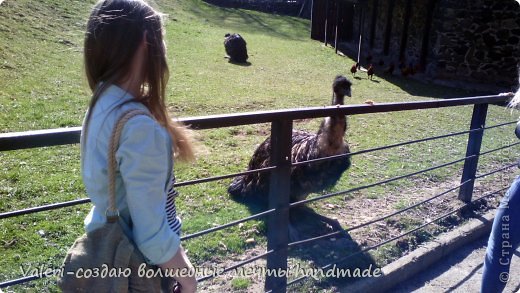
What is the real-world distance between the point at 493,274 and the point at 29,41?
1243cm

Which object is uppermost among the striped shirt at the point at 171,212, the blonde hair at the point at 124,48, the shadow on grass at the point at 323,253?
the blonde hair at the point at 124,48

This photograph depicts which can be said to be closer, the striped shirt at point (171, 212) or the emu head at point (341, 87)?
the striped shirt at point (171, 212)

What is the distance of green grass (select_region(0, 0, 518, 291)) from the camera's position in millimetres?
3967

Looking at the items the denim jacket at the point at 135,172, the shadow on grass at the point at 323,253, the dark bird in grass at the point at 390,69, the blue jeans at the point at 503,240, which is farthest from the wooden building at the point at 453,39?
the denim jacket at the point at 135,172

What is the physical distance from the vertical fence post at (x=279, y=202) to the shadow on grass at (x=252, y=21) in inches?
848

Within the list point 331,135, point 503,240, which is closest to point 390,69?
point 331,135

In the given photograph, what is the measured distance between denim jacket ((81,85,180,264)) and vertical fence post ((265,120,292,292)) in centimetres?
126

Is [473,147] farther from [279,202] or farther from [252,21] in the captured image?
[252,21]

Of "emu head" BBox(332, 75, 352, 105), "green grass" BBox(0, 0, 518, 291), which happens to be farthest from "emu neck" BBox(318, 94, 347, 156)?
"green grass" BBox(0, 0, 518, 291)

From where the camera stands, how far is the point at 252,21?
27.0 metres

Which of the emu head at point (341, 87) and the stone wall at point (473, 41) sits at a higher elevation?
the emu head at point (341, 87)

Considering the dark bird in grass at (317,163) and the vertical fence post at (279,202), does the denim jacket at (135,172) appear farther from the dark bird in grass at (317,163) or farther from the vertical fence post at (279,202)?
the dark bird in grass at (317,163)

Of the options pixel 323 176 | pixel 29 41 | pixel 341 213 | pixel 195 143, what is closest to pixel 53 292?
pixel 195 143

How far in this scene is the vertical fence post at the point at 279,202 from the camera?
9.04 feet
